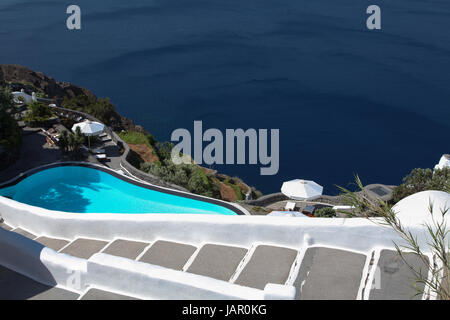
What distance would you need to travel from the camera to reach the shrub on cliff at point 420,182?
631 inches

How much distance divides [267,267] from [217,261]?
61cm

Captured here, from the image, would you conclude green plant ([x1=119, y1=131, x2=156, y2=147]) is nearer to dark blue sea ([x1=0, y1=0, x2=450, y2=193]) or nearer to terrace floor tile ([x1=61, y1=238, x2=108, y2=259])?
dark blue sea ([x1=0, y1=0, x2=450, y2=193])

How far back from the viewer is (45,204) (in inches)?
552

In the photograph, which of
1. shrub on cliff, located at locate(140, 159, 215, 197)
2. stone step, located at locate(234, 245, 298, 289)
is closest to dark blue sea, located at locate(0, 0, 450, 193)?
shrub on cliff, located at locate(140, 159, 215, 197)

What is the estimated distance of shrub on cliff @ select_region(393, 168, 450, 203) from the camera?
52.6 feet

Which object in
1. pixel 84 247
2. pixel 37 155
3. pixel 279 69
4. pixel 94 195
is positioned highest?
pixel 279 69

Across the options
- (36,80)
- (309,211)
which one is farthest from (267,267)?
(36,80)

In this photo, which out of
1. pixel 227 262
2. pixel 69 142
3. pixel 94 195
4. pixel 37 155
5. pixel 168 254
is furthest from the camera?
pixel 37 155

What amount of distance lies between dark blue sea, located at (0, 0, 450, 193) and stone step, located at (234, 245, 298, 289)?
26.2 metres

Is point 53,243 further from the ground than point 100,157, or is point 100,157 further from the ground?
point 53,243

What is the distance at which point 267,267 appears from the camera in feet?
14.4

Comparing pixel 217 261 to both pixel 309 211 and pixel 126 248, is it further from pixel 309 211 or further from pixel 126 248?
pixel 309 211
